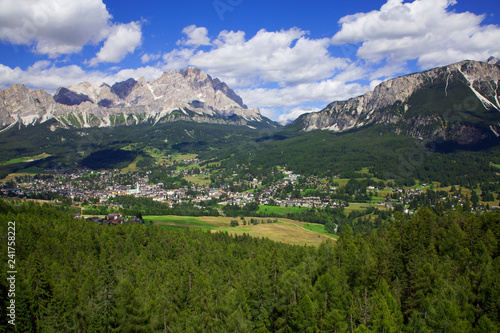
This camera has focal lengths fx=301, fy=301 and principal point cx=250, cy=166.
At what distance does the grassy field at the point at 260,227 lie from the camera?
79575 mm

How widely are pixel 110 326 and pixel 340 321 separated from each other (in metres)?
20.7

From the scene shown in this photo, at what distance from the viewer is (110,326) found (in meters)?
28.0

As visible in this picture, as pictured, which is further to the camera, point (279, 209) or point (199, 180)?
point (199, 180)

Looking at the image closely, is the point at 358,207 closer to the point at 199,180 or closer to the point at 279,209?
the point at 279,209

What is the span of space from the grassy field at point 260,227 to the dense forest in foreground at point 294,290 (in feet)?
119

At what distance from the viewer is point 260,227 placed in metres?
89.9

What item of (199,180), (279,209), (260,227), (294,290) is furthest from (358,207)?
(199,180)

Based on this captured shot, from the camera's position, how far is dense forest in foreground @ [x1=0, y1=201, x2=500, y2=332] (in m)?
24.5

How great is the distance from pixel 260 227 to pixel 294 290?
203 ft

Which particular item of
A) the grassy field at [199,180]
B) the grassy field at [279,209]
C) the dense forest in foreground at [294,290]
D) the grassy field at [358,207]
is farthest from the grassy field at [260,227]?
the grassy field at [199,180]

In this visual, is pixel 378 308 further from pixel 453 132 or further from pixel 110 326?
pixel 453 132

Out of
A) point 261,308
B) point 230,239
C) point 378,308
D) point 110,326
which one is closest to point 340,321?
point 378,308

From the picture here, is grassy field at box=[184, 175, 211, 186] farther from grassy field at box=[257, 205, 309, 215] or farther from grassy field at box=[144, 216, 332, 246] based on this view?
grassy field at box=[144, 216, 332, 246]

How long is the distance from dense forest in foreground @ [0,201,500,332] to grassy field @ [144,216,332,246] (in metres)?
36.3
